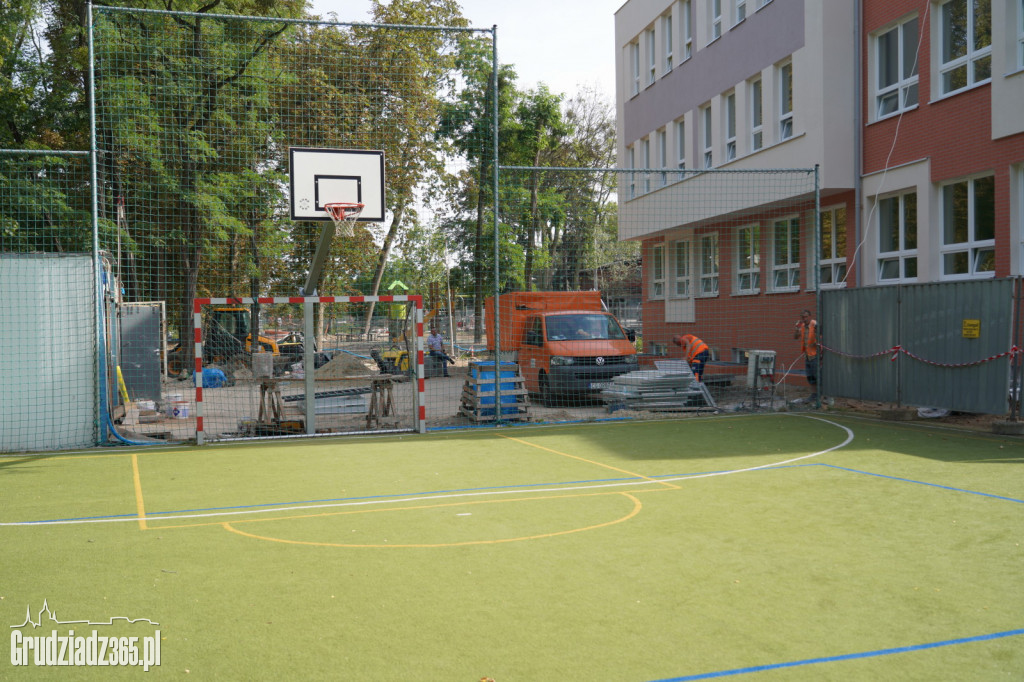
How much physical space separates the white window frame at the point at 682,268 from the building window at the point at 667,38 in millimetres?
5233

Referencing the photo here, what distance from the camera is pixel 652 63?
2745 cm

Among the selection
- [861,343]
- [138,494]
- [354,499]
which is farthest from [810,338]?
[138,494]

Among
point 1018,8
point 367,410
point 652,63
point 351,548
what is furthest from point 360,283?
point 351,548

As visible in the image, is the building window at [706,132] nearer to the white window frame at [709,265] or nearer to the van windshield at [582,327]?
the white window frame at [709,265]

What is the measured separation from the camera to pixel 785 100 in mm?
19969

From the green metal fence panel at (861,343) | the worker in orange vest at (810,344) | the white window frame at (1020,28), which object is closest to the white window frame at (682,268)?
the worker in orange vest at (810,344)

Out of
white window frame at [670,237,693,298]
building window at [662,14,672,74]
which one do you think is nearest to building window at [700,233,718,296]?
white window frame at [670,237,693,298]

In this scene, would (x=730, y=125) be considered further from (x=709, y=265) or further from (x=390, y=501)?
(x=390, y=501)

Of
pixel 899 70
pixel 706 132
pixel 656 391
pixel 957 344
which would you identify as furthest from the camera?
pixel 706 132

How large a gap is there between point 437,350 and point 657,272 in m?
7.35

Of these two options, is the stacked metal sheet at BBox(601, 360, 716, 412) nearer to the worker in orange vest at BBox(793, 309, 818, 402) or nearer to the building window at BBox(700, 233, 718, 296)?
the worker in orange vest at BBox(793, 309, 818, 402)

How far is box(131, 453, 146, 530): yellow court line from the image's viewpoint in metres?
7.35

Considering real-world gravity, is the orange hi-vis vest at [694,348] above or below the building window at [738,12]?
below

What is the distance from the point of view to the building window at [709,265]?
23234 millimetres
